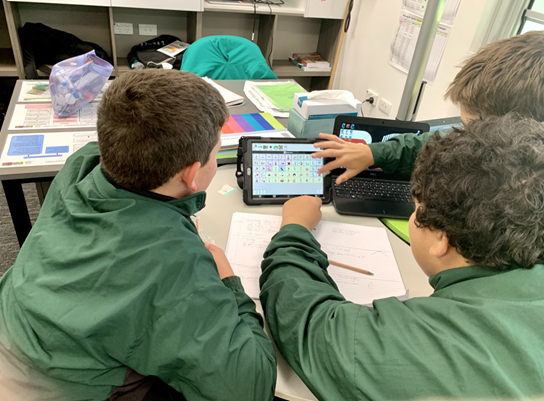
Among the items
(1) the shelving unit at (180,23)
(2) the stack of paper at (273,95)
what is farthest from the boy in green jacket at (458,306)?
(1) the shelving unit at (180,23)

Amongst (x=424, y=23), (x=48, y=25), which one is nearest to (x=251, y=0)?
(x=48, y=25)

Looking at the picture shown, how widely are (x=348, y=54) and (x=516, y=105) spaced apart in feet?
8.53

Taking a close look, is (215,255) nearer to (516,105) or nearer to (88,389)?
(88,389)

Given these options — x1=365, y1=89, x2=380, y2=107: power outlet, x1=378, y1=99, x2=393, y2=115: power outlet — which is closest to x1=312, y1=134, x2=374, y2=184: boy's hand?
x1=378, y1=99, x2=393, y2=115: power outlet

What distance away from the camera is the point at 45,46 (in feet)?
8.73

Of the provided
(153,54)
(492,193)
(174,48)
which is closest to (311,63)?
(174,48)

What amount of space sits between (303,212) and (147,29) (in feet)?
9.12

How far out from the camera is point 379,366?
0.56 meters

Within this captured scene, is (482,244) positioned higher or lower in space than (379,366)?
higher

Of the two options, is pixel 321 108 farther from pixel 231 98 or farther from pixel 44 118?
pixel 44 118

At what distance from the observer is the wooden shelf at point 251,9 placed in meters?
2.80

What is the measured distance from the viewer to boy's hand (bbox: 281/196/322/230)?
99 centimetres

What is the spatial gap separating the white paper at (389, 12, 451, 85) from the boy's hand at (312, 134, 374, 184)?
1.47 meters

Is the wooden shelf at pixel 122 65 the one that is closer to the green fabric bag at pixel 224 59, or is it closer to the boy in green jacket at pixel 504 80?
the green fabric bag at pixel 224 59
